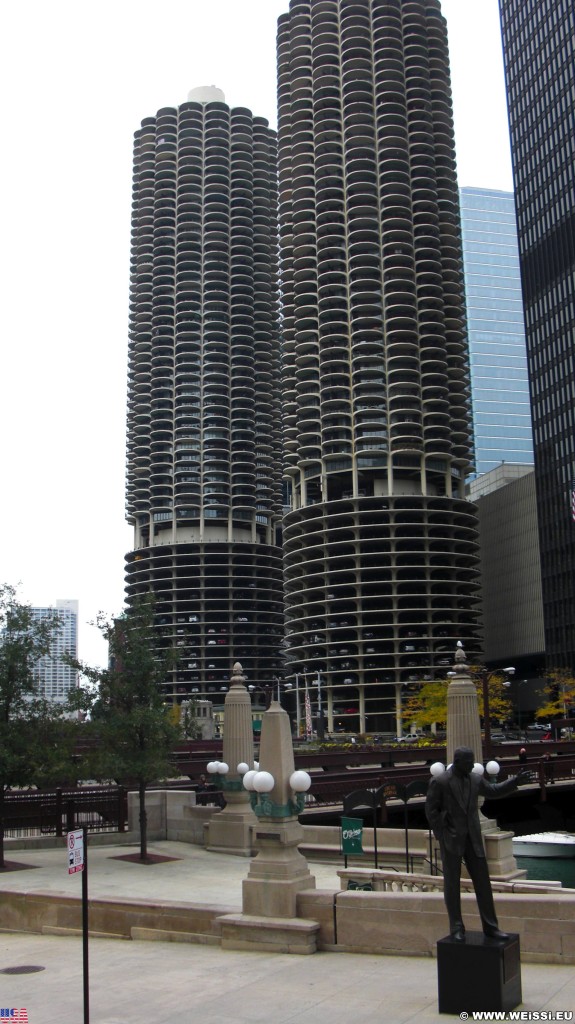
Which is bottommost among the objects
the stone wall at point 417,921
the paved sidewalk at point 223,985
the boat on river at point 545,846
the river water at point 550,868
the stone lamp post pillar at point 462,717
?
the river water at point 550,868

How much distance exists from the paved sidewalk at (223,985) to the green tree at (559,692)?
314 feet

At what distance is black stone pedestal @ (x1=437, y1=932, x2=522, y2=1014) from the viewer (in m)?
11.5

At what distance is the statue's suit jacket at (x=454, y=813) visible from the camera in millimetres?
12570

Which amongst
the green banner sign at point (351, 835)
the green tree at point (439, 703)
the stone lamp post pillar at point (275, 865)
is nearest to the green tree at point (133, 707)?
the green banner sign at point (351, 835)

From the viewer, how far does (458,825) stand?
12602 mm

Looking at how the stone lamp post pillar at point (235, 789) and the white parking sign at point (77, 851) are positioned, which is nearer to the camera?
the white parking sign at point (77, 851)

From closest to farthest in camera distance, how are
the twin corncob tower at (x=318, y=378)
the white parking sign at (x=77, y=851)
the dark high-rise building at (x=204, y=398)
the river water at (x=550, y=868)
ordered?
the white parking sign at (x=77, y=851) → the river water at (x=550, y=868) → the twin corncob tower at (x=318, y=378) → the dark high-rise building at (x=204, y=398)

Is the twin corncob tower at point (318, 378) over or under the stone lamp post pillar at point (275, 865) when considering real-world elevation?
over

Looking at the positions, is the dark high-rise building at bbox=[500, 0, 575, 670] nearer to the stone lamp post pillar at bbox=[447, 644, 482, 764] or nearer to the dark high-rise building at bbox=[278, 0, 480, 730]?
the dark high-rise building at bbox=[278, 0, 480, 730]

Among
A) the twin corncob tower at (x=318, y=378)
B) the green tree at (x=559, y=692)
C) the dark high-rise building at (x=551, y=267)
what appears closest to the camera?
the green tree at (x=559, y=692)

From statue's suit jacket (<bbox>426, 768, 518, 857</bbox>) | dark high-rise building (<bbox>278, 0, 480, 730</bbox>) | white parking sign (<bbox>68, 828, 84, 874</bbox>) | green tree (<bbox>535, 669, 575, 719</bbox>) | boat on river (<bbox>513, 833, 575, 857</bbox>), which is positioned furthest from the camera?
dark high-rise building (<bbox>278, 0, 480, 730</bbox>)

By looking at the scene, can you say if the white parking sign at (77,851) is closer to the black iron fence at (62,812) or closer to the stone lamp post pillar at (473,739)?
the stone lamp post pillar at (473,739)

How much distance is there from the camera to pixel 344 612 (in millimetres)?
137125
